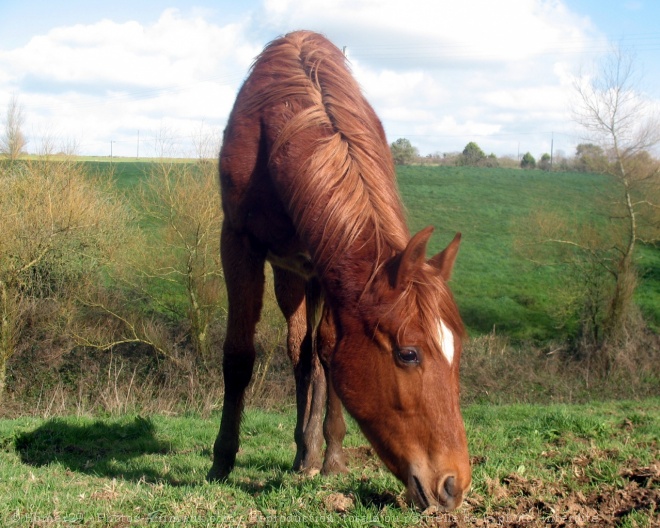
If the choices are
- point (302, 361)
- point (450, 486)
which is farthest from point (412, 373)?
point (302, 361)

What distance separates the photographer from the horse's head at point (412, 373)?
286cm

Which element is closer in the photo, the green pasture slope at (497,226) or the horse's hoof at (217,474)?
the horse's hoof at (217,474)

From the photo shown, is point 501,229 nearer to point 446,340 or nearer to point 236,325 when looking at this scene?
point 236,325

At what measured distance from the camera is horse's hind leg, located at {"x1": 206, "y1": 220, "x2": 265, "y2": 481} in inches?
181

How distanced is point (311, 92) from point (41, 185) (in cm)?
1485

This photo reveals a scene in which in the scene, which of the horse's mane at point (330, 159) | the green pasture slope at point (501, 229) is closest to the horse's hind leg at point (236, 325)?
the horse's mane at point (330, 159)

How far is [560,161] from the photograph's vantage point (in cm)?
5619

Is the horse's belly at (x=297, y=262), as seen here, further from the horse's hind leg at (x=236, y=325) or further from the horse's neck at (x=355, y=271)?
the horse's neck at (x=355, y=271)

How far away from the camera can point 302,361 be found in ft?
17.9

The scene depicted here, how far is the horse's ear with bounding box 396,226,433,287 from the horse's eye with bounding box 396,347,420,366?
0.34 metres

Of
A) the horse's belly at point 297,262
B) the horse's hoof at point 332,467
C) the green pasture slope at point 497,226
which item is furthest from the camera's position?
the green pasture slope at point 497,226

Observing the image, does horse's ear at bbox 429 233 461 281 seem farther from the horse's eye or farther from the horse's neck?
the horse's eye

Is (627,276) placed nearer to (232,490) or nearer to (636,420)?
(636,420)

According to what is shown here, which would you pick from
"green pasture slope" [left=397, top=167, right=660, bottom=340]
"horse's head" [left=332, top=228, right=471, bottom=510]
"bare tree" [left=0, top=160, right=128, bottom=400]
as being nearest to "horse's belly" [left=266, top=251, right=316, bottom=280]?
"horse's head" [left=332, top=228, right=471, bottom=510]
